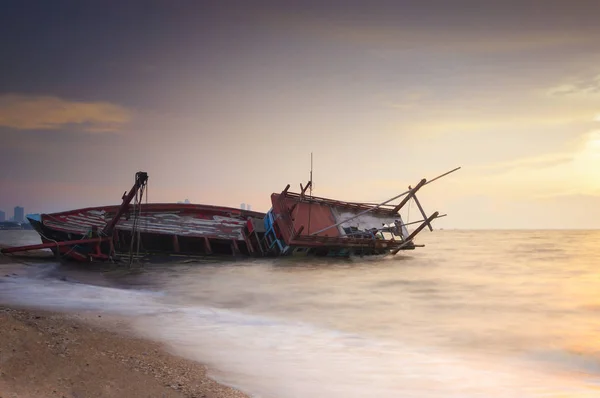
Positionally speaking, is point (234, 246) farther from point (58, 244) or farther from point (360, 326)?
point (360, 326)

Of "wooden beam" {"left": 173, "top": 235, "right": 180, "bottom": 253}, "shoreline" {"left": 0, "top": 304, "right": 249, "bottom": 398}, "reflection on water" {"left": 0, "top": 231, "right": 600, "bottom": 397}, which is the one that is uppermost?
"wooden beam" {"left": 173, "top": 235, "right": 180, "bottom": 253}

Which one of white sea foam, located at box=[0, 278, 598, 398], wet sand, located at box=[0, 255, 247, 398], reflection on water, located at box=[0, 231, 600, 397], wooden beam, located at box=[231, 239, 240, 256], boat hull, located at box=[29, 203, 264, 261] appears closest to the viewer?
wet sand, located at box=[0, 255, 247, 398]

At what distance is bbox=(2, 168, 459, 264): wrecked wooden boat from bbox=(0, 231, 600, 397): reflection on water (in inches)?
133

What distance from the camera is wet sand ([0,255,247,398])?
17.0ft

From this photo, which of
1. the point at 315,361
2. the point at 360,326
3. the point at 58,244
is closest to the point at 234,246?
the point at 58,244

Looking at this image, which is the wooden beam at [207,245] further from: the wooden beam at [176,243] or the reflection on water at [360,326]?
the reflection on water at [360,326]

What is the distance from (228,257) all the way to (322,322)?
58.2ft

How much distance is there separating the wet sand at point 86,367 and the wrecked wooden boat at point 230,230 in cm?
1721

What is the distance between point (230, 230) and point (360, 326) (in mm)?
19370

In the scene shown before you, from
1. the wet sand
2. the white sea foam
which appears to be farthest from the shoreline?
the white sea foam

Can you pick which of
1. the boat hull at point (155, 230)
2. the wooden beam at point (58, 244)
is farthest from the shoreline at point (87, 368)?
the boat hull at point (155, 230)

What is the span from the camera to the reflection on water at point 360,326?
24.8ft

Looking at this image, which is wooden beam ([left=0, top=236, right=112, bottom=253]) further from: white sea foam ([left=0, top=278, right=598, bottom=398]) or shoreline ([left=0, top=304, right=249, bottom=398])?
shoreline ([left=0, top=304, right=249, bottom=398])

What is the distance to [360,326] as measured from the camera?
40.7 ft
